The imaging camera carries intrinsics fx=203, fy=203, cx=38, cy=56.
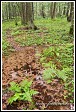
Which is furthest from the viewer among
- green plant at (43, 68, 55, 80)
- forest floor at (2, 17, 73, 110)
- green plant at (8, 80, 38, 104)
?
green plant at (43, 68, 55, 80)

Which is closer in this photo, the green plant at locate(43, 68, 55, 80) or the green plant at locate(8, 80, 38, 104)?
the green plant at locate(8, 80, 38, 104)

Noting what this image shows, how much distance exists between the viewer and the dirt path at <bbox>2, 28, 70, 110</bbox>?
5.05 meters

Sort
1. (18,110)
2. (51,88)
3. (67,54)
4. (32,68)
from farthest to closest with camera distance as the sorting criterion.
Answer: (67,54)
(32,68)
(51,88)
(18,110)

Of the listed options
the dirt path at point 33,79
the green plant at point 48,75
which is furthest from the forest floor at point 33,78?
the green plant at point 48,75

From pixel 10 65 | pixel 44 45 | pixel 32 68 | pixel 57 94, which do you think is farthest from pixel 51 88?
pixel 44 45

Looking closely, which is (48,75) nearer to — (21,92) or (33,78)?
(33,78)

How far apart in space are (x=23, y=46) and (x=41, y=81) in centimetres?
446

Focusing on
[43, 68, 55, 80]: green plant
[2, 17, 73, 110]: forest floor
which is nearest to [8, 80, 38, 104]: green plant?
[2, 17, 73, 110]: forest floor

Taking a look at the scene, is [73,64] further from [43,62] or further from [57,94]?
[57,94]

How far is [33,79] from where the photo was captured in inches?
248

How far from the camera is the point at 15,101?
202 inches

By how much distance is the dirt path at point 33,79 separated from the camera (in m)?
A: 5.05

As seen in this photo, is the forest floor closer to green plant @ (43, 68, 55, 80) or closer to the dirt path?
the dirt path

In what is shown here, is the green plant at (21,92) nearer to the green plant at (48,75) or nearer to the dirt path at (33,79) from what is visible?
the dirt path at (33,79)
